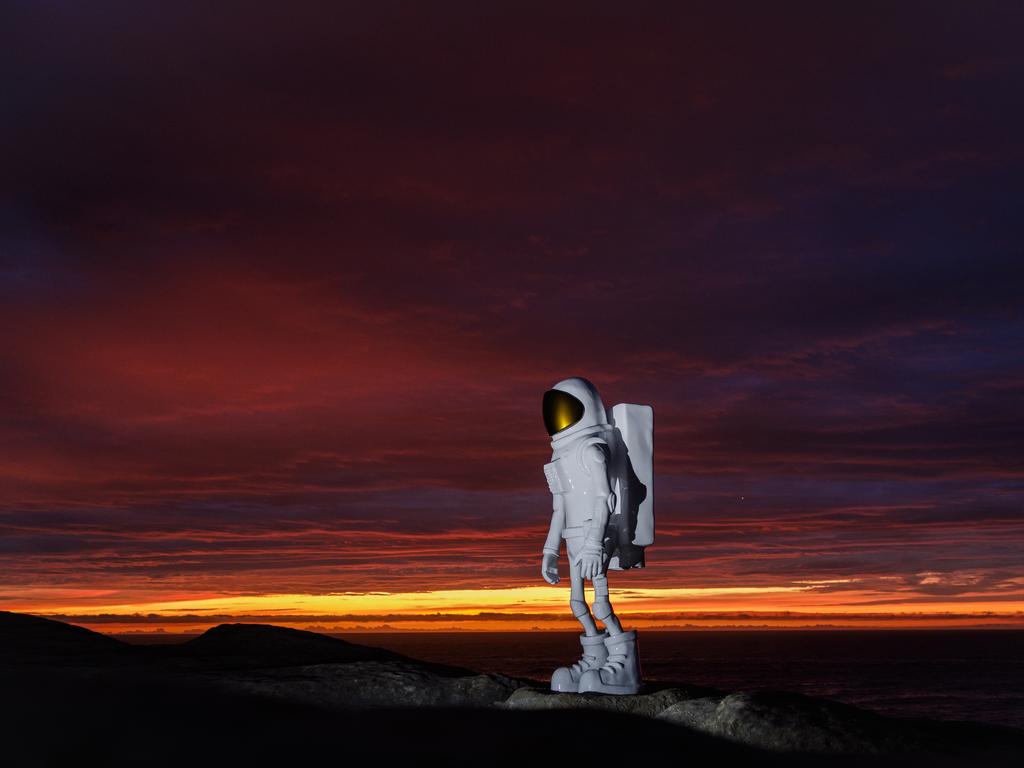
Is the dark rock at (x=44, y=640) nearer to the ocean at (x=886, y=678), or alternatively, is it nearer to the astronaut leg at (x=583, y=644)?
the astronaut leg at (x=583, y=644)

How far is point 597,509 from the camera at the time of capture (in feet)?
33.6

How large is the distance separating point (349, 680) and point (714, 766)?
192 inches

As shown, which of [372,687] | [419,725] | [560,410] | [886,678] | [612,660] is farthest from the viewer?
[886,678]

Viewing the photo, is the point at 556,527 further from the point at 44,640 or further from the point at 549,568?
the point at 44,640

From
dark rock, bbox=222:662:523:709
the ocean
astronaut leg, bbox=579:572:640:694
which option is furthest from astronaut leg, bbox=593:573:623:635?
the ocean

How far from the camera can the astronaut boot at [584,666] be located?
33.2 feet

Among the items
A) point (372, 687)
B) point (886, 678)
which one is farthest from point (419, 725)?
point (886, 678)

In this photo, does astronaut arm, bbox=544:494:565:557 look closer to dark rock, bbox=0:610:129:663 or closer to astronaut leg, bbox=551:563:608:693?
astronaut leg, bbox=551:563:608:693

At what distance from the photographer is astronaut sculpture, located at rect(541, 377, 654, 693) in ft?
33.4

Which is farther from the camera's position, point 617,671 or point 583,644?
point 583,644

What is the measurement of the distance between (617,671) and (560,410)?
9.12 ft

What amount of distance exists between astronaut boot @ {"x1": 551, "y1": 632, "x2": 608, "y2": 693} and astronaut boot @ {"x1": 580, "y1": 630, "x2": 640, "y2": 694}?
0.09 meters

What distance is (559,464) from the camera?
35.3 feet

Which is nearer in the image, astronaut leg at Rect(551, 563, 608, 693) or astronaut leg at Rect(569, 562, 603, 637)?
astronaut leg at Rect(551, 563, 608, 693)
